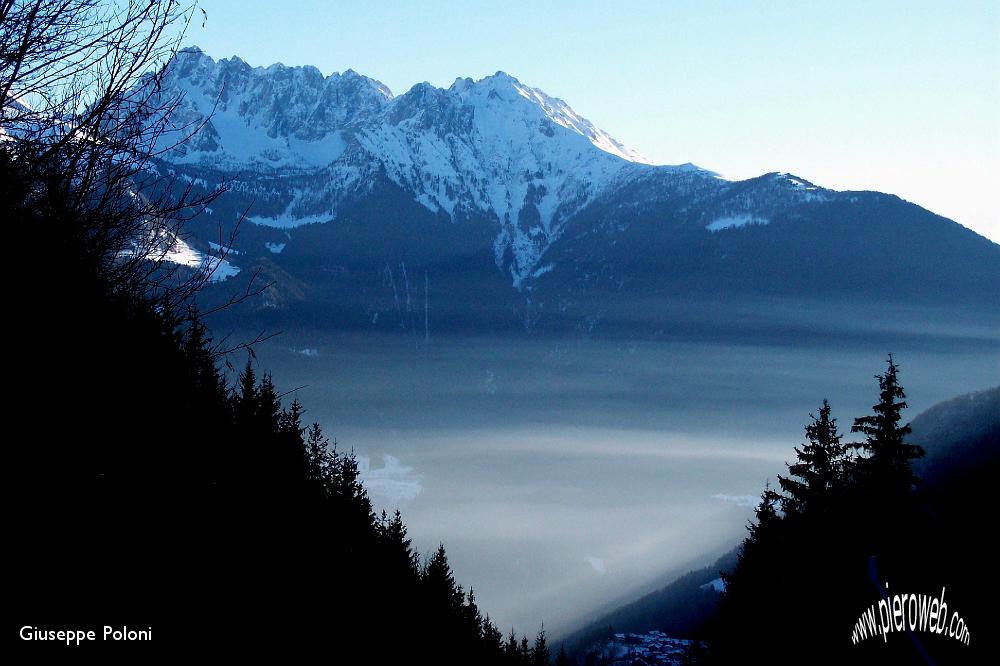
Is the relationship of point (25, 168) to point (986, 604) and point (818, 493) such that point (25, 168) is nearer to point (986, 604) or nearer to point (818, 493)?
point (986, 604)

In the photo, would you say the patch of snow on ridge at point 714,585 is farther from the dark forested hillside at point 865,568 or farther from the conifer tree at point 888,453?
the conifer tree at point 888,453

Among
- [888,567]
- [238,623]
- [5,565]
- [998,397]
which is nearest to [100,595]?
[5,565]

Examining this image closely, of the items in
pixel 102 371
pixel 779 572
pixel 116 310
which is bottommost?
pixel 779 572

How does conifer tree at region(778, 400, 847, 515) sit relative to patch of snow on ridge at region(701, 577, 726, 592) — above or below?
above

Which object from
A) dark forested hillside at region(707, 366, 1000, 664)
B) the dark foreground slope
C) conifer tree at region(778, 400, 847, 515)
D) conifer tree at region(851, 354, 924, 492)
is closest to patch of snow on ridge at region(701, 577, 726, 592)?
dark forested hillside at region(707, 366, 1000, 664)

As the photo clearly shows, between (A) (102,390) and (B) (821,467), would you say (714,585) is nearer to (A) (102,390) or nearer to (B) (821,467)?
(B) (821,467)

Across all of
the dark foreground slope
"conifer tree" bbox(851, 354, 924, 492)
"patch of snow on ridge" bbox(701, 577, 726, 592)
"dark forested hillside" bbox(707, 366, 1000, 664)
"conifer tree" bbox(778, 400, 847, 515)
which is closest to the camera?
the dark foreground slope

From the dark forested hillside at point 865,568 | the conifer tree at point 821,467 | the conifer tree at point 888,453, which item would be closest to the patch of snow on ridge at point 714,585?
the dark forested hillside at point 865,568

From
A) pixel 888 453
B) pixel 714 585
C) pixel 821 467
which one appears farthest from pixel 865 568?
pixel 714 585

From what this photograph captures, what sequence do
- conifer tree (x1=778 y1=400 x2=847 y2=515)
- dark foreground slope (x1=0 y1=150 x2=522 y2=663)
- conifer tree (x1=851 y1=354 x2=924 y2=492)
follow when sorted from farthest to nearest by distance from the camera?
conifer tree (x1=778 y1=400 x2=847 y2=515)
conifer tree (x1=851 y1=354 x2=924 y2=492)
dark foreground slope (x1=0 y1=150 x2=522 y2=663)

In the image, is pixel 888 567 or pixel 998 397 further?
pixel 998 397

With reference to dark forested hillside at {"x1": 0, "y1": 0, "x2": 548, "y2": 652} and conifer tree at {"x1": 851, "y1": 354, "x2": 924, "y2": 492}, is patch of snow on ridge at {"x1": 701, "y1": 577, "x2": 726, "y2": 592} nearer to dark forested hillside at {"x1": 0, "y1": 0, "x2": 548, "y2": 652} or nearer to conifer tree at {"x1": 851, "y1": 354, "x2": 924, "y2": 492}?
conifer tree at {"x1": 851, "y1": 354, "x2": 924, "y2": 492}
